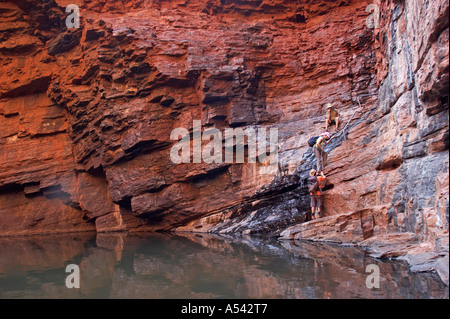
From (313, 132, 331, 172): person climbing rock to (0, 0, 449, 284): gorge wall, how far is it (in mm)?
279

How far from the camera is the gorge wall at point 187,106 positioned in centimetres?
1170

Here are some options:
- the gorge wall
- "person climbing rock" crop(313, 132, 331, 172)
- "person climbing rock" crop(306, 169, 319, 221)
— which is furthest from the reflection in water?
"person climbing rock" crop(313, 132, 331, 172)

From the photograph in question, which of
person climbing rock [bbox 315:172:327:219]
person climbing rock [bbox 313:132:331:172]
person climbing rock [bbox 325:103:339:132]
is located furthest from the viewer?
person climbing rock [bbox 325:103:339:132]

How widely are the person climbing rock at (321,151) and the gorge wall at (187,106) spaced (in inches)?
11.0

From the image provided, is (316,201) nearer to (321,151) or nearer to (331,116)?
(321,151)

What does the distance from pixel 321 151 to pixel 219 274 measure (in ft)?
23.2

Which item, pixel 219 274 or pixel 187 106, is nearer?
pixel 219 274

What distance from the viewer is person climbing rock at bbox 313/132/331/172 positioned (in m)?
12.0

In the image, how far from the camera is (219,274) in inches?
246

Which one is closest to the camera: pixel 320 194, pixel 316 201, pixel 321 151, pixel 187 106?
pixel 320 194

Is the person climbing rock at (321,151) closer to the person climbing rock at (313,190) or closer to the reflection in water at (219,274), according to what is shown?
the person climbing rock at (313,190)

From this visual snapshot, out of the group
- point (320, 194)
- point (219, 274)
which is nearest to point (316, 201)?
point (320, 194)

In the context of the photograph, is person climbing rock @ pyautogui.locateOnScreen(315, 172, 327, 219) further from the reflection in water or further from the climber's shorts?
the reflection in water

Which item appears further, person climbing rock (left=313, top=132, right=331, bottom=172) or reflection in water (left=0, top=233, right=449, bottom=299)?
person climbing rock (left=313, top=132, right=331, bottom=172)
